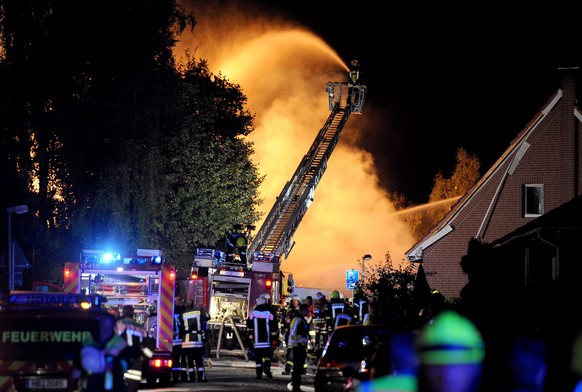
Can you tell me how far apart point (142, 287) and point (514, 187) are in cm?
1880

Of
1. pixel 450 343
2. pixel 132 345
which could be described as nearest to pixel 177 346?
pixel 132 345

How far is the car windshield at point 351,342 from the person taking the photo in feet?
49.2

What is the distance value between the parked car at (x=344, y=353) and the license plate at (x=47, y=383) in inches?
166

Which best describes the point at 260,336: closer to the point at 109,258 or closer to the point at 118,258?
the point at 118,258

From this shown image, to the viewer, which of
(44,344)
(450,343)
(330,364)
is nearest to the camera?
(450,343)

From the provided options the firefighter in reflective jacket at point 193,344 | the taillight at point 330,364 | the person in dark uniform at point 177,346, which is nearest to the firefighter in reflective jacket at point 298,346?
the firefighter in reflective jacket at point 193,344

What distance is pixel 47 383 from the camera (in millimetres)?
11422

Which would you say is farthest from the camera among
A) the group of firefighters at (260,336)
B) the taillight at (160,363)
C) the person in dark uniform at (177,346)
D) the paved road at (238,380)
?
the person in dark uniform at (177,346)

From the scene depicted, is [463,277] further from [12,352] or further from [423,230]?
[423,230]

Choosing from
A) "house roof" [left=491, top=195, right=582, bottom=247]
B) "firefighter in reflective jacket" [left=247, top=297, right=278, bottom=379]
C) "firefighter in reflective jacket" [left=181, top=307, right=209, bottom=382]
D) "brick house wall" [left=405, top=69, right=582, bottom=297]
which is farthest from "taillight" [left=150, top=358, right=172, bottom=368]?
"brick house wall" [left=405, top=69, right=582, bottom=297]

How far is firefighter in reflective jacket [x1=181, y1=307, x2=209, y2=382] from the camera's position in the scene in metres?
20.9

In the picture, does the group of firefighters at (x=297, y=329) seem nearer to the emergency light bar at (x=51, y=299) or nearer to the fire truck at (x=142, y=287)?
the fire truck at (x=142, y=287)

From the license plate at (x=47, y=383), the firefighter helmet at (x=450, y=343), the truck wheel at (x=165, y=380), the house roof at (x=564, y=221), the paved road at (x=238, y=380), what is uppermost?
the house roof at (x=564, y=221)

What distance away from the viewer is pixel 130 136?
2742 centimetres
